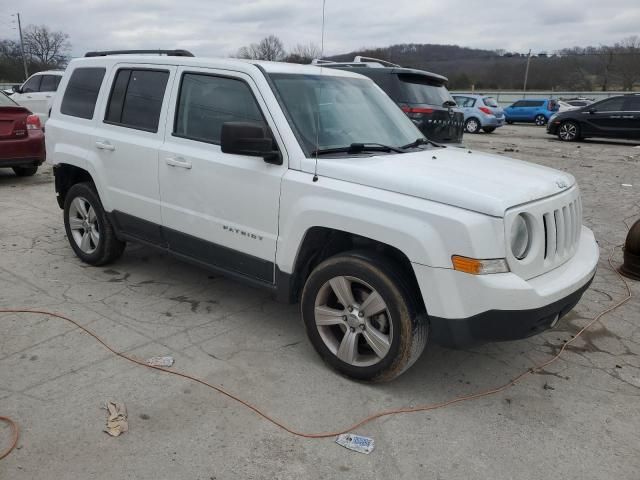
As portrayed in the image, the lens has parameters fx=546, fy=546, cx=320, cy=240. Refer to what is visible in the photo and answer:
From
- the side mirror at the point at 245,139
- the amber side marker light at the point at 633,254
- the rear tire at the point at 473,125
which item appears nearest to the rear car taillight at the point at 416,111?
the amber side marker light at the point at 633,254

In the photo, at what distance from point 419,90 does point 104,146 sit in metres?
5.34

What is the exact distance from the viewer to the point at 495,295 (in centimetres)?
285

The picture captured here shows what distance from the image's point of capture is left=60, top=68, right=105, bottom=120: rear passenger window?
4965 mm

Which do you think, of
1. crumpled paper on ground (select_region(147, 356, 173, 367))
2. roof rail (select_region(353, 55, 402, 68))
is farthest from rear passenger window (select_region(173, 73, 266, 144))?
roof rail (select_region(353, 55, 402, 68))

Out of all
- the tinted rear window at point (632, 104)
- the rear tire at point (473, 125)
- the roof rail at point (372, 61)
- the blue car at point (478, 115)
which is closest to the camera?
the roof rail at point (372, 61)

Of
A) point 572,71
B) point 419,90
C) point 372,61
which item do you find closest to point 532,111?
point 372,61

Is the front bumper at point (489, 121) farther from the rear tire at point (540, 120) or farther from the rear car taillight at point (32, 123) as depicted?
the rear car taillight at point (32, 123)

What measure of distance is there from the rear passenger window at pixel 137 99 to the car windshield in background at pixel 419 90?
4.69m

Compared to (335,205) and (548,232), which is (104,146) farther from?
(548,232)

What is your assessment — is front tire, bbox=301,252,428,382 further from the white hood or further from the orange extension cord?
the white hood

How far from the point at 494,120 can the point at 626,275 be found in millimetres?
18165

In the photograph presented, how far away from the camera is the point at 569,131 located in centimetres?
1897

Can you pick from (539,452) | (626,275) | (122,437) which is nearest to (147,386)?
(122,437)

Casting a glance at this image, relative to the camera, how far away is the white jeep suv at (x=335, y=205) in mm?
2924
